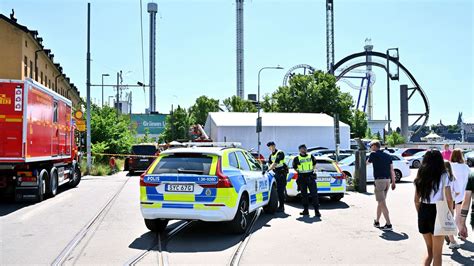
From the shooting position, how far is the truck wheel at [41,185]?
13391mm

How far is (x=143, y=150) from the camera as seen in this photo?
28688mm

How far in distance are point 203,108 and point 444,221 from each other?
75444 millimetres

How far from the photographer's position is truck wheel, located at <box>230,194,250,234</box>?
8312 millimetres

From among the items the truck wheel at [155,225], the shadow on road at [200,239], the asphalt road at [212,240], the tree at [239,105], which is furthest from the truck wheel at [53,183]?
the tree at [239,105]

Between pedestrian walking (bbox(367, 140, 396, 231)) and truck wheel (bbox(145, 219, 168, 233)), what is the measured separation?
4288 millimetres

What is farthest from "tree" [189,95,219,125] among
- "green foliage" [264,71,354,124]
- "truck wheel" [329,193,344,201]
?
"truck wheel" [329,193,344,201]

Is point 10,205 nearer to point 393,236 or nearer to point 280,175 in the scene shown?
point 280,175

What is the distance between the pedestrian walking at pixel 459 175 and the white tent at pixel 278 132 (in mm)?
30122

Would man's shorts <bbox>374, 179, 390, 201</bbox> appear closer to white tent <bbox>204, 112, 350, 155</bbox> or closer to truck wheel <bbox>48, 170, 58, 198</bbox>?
truck wheel <bbox>48, 170, 58, 198</bbox>

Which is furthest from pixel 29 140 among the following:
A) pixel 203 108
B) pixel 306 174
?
pixel 203 108

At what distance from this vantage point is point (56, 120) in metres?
15.6

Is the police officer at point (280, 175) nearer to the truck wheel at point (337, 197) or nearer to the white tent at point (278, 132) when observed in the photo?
the truck wheel at point (337, 197)

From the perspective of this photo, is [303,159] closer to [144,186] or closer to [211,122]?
[144,186]

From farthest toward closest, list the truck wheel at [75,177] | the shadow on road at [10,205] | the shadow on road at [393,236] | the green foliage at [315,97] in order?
the green foliage at [315,97], the truck wheel at [75,177], the shadow on road at [10,205], the shadow on road at [393,236]
